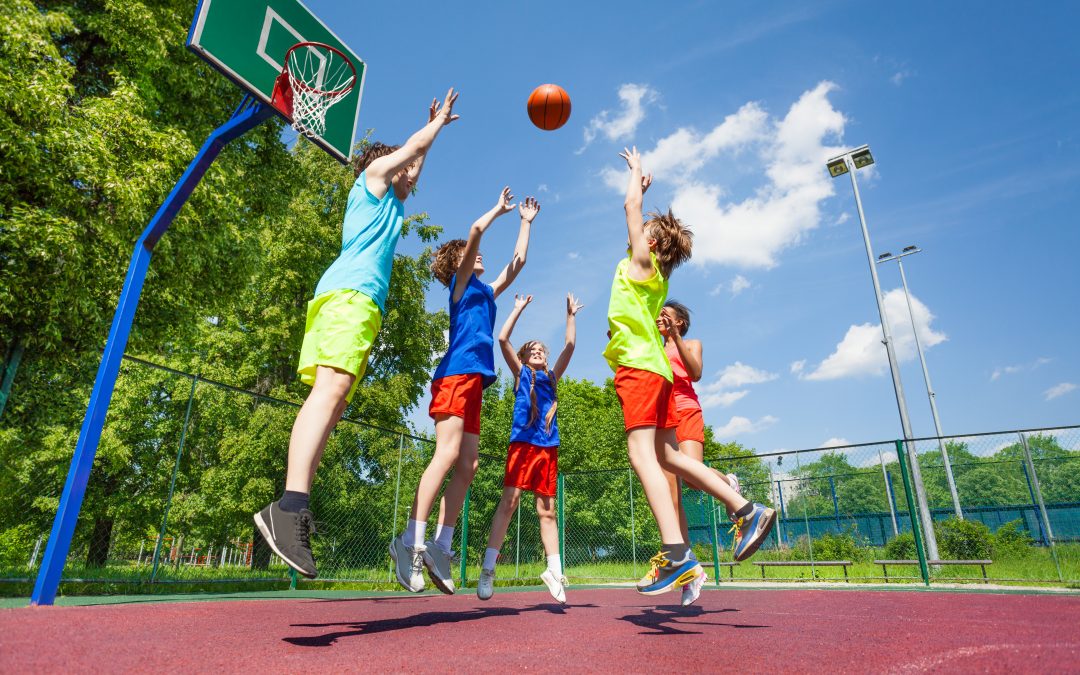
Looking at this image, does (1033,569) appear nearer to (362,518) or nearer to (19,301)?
(362,518)

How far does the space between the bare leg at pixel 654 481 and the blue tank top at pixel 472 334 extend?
985 millimetres

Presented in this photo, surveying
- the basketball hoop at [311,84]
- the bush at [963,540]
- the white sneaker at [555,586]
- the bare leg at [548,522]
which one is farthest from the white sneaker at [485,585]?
the bush at [963,540]

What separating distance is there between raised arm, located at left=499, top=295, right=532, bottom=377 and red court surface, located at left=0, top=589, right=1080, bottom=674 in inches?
82.3

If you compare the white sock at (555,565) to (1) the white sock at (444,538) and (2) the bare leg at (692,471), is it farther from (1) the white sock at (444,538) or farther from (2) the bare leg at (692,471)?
(2) the bare leg at (692,471)

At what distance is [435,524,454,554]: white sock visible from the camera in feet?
11.0

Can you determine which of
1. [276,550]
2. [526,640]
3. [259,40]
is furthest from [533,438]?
[259,40]

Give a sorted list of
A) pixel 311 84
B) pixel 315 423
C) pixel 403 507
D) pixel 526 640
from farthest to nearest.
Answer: pixel 403 507 → pixel 311 84 → pixel 526 640 → pixel 315 423

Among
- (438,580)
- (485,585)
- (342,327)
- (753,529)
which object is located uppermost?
(342,327)

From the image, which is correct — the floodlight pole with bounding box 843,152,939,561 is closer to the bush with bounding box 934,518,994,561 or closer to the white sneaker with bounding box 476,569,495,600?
the bush with bounding box 934,518,994,561

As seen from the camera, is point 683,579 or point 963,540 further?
point 963,540

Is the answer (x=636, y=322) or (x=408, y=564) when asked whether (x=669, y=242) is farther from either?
(x=408, y=564)

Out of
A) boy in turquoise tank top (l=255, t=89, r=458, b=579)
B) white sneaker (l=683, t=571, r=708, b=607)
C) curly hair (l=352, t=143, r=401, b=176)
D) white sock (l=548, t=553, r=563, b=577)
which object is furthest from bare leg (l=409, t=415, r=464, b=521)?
white sock (l=548, t=553, r=563, b=577)

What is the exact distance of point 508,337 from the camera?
509 centimetres

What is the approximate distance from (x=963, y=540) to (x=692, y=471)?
31.3 feet
